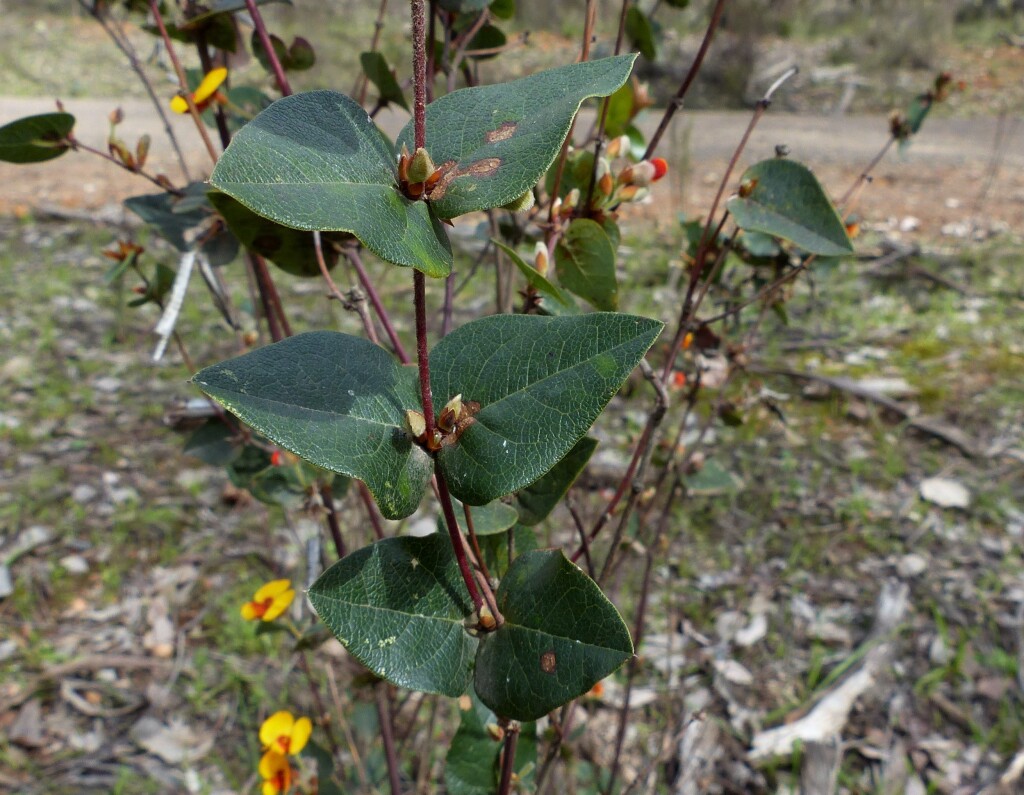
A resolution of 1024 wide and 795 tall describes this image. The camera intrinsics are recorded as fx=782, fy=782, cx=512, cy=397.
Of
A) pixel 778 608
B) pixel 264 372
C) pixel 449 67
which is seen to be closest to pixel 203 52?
pixel 449 67

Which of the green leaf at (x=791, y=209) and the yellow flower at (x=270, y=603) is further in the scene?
the yellow flower at (x=270, y=603)

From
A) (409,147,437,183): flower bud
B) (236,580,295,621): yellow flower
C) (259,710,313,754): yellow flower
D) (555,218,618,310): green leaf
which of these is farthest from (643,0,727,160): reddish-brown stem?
(259,710,313,754): yellow flower

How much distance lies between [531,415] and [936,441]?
194 centimetres

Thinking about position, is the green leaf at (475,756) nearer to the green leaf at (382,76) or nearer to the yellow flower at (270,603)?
the yellow flower at (270,603)

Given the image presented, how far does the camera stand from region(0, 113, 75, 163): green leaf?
71 cm

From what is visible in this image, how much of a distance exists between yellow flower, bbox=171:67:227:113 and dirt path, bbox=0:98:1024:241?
1.88 m

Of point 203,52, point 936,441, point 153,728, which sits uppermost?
point 203,52

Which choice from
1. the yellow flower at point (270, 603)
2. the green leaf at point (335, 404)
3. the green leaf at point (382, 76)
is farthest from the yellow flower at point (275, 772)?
the green leaf at point (382, 76)

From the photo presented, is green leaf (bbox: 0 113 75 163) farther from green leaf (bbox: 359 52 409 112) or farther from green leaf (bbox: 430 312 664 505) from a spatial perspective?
green leaf (bbox: 430 312 664 505)

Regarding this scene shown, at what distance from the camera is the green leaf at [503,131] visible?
1.24 feet

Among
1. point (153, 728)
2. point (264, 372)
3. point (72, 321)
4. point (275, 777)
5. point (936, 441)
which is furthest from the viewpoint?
point (72, 321)

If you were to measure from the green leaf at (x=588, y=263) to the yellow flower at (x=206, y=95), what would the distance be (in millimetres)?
349

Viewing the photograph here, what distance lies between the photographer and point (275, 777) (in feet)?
3.05

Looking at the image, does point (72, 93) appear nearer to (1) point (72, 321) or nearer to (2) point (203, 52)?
(1) point (72, 321)
